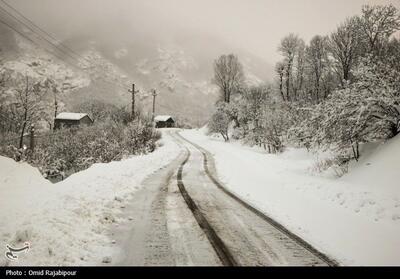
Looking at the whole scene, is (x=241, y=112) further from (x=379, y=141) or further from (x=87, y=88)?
(x=87, y=88)

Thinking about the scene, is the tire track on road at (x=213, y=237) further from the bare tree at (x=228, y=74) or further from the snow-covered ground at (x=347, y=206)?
the bare tree at (x=228, y=74)

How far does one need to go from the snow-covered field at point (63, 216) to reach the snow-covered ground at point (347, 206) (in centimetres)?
424

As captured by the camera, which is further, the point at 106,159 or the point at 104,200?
the point at 106,159

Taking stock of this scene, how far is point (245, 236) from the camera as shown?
6.64m

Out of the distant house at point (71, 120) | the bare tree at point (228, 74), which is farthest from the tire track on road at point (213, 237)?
the distant house at point (71, 120)

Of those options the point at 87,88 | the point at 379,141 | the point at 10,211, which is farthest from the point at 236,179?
the point at 87,88

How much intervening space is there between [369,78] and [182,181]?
28.2 ft

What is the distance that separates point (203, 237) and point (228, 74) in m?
55.3

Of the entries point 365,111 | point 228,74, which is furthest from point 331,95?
point 228,74

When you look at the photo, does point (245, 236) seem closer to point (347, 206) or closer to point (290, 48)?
point (347, 206)

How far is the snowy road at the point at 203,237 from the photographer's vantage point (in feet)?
17.8

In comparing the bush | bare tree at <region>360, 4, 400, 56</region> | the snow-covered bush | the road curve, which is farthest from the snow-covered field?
bare tree at <region>360, 4, 400, 56</region>

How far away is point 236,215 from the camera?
8367 mm

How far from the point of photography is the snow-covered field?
17.9 feet
